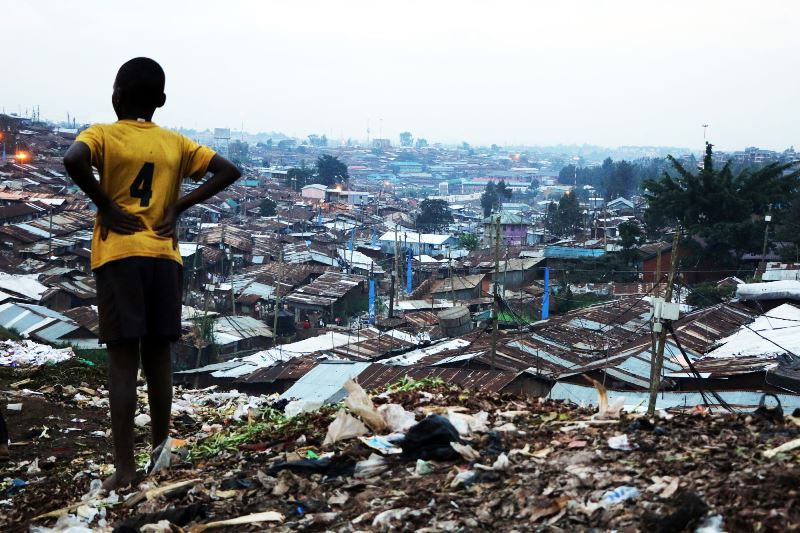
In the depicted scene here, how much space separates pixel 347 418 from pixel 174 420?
6.45 ft

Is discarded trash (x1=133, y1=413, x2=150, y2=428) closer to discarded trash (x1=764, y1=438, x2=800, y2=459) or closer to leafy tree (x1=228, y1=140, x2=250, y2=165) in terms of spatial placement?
discarded trash (x1=764, y1=438, x2=800, y2=459)

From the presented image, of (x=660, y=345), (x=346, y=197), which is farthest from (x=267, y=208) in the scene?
(x=660, y=345)

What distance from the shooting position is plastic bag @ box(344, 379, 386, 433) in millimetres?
3053

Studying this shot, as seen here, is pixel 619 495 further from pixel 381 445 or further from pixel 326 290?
pixel 326 290

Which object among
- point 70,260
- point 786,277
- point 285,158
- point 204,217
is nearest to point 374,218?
point 204,217

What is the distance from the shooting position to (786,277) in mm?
20641

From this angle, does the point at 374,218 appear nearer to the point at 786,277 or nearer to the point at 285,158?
the point at 786,277

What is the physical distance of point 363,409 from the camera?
10.1 feet

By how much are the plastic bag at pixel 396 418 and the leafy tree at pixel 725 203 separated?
932 inches

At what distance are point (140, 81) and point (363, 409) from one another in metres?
1.32

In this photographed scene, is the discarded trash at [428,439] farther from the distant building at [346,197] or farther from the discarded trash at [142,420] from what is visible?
the distant building at [346,197]

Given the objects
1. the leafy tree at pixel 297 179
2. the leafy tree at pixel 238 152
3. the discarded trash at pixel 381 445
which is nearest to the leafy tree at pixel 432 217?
the leafy tree at pixel 297 179

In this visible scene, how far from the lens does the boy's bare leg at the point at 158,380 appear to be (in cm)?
306

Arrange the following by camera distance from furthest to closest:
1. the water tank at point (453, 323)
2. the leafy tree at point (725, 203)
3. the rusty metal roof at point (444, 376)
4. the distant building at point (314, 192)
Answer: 1. the distant building at point (314, 192)
2. the leafy tree at point (725, 203)
3. the water tank at point (453, 323)
4. the rusty metal roof at point (444, 376)
